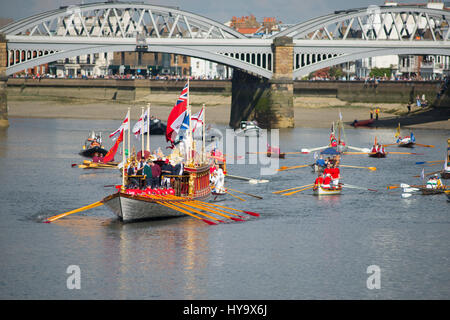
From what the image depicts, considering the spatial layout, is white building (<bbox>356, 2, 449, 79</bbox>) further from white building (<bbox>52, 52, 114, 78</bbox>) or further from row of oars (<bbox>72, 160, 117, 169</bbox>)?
row of oars (<bbox>72, 160, 117, 169</bbox>)

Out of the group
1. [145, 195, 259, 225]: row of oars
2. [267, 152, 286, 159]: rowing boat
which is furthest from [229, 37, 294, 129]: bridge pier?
[145, 195, 259, 225]: row of oars

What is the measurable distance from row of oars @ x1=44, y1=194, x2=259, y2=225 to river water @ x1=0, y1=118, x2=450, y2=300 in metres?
0.55

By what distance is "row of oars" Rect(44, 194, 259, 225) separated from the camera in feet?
131

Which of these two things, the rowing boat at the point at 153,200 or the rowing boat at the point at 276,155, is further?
the rowing boat at the point at 276,155

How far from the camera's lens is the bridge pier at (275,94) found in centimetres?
9762

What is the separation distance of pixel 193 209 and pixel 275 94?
5957 cm

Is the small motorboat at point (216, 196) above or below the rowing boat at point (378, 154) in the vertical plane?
below

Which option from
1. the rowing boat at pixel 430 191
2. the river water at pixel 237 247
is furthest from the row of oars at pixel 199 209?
the rowing boat at pixel 430 191

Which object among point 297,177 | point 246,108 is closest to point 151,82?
point 246,108

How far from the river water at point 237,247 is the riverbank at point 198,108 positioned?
5476 cm

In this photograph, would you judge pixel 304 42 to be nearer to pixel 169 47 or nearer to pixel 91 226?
pixel 169 47

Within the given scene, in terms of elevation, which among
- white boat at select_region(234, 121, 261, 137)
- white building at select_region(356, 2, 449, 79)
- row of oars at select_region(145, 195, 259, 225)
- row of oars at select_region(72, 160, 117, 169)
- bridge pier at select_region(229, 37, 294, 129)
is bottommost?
row of oars at select_region(145, 195, 259, 225)

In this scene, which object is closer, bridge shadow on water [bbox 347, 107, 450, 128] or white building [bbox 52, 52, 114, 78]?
bridge shadow on water [bbox 347, 107, 450, 128]

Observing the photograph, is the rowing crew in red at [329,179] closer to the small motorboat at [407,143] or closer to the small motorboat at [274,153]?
the small motorboat at [274,153]
